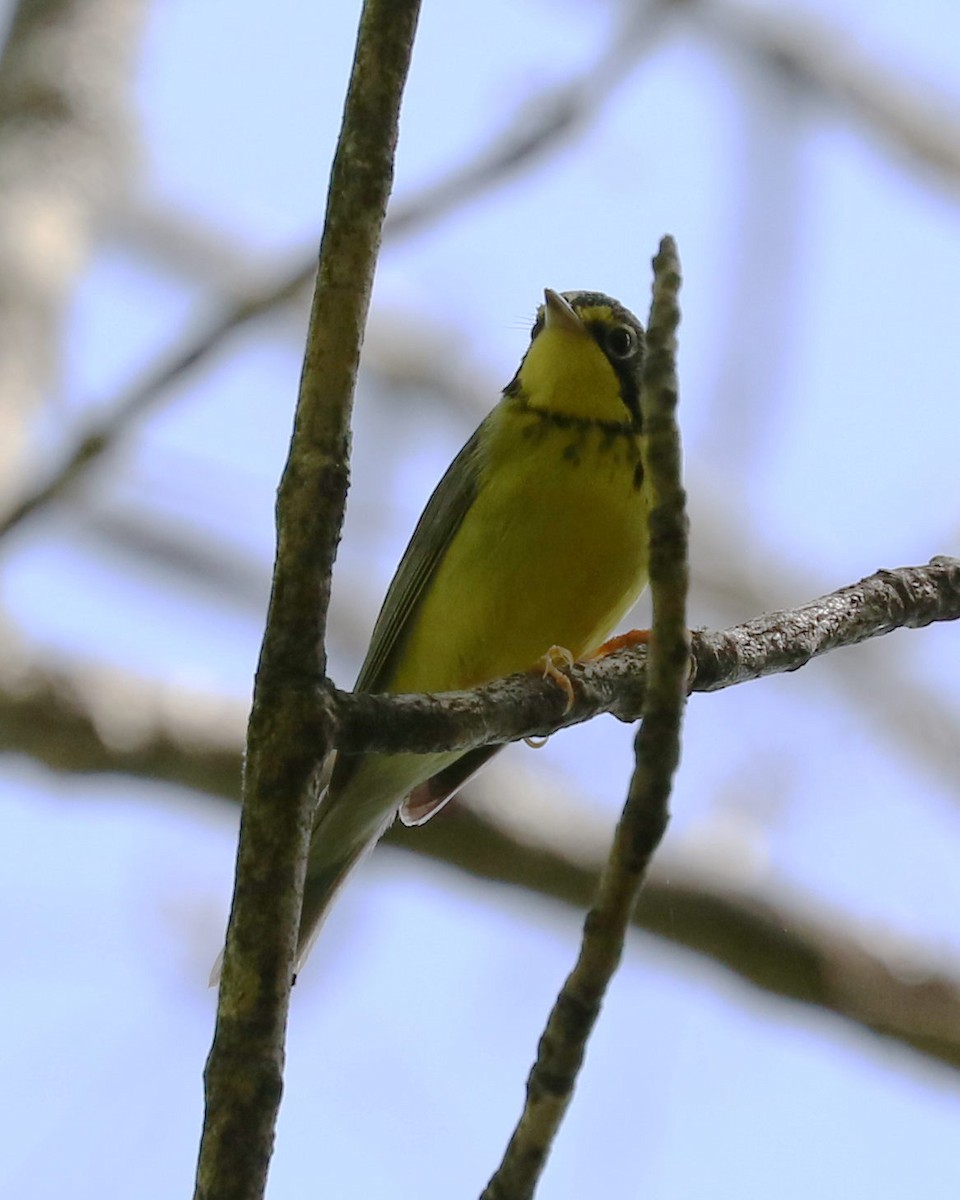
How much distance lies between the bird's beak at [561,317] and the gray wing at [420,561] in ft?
1.38

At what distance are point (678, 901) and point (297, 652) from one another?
15.3 feet

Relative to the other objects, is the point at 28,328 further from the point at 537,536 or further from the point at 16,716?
the point at 537,536

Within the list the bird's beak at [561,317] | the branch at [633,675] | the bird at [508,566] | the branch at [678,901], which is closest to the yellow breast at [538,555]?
the bird at [508,566]

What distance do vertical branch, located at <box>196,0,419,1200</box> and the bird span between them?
1.88m

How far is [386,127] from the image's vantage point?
8.68 feet

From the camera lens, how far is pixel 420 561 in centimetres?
483

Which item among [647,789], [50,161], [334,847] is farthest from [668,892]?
[647,789]

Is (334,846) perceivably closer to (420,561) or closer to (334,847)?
(334,847)

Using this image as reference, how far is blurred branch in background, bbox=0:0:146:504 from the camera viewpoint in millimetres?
6125

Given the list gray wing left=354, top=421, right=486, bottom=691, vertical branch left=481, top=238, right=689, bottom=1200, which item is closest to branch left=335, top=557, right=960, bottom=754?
vertical branch left=481, top=238, right=689, bottom=1200

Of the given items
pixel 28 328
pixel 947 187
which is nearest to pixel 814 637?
pixel 28 328

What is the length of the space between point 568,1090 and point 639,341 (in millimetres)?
3557

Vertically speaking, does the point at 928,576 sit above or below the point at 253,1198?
above

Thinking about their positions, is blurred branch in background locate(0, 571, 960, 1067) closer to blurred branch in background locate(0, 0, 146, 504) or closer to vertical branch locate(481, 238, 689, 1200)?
blurred branch in background locate(0, 0, 146, 504)
